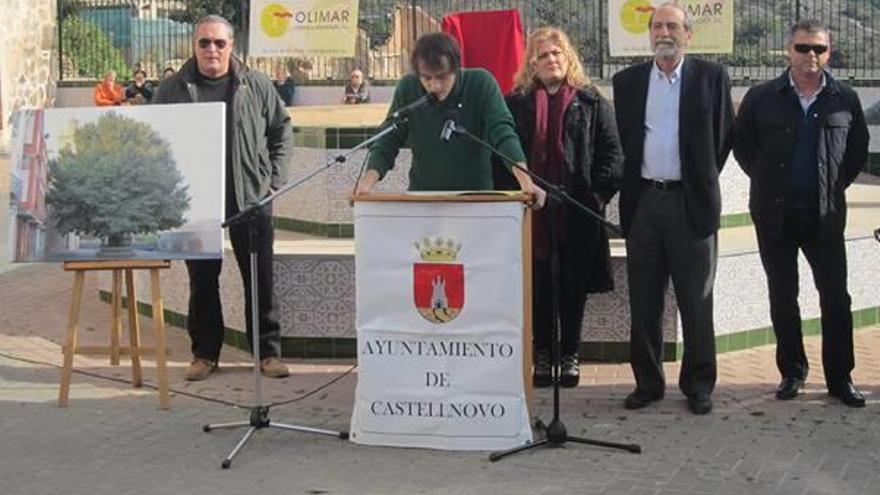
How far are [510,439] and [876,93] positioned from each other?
1602cm

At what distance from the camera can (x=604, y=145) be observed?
8094 millimetres

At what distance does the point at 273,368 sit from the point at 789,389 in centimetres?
300

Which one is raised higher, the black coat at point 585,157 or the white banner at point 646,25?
the white banner at point 646,25

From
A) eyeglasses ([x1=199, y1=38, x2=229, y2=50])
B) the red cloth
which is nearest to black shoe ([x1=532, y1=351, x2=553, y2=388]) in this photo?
the red cloth

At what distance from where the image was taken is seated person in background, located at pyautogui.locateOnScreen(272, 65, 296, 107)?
26.1m

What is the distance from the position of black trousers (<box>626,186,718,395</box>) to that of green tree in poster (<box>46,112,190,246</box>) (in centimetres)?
247

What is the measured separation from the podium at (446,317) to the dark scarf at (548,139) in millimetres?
1137

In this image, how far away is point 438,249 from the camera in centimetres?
678

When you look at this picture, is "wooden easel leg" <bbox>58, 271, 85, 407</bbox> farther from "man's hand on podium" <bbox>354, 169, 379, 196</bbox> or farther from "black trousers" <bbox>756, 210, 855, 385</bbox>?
"black trousers" <bbox>756, 210, 855, 385</bbox>

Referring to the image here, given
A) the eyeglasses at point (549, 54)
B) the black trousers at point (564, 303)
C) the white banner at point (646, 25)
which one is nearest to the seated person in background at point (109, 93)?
the white banner at point (646, 25)

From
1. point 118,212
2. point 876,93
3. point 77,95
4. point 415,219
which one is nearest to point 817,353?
point 415,219

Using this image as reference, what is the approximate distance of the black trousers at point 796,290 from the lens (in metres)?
7.66

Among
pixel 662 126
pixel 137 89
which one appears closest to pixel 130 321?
pixel 662 126

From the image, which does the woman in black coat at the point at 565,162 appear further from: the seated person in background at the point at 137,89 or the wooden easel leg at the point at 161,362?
the seated person in background at the point at 137,89
